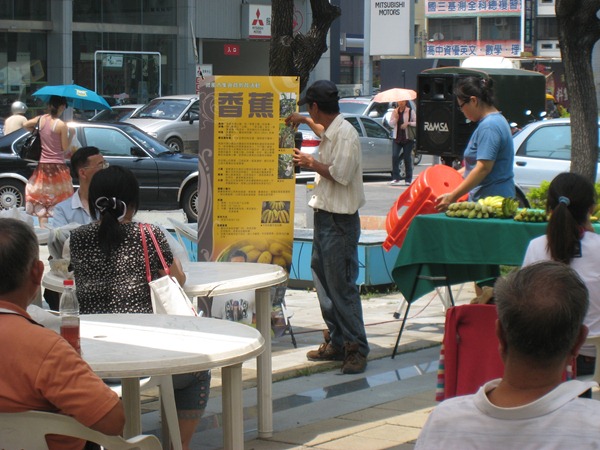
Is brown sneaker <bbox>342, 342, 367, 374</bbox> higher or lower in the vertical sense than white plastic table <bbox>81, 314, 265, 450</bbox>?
lower

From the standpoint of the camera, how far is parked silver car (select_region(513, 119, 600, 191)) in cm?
1488

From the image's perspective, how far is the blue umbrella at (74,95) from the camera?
47.0 ft

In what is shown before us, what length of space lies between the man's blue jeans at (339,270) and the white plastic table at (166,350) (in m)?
2.31

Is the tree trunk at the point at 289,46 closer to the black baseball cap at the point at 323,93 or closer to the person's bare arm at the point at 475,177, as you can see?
the black baseball cap at the point at 323,93

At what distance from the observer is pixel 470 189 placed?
24.2 ft

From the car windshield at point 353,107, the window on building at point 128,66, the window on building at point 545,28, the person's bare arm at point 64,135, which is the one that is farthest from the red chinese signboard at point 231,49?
the window on building at point 545,28

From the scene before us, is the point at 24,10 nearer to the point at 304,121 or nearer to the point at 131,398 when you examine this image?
the point at 304,121

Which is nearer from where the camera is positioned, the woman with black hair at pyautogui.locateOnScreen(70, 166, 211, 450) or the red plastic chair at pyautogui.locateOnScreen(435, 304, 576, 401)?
the red plastic chair at pyautogui.locateOnScreen(435, 304, 576, 401)

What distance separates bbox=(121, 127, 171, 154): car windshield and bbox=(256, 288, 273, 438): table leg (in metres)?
11.3

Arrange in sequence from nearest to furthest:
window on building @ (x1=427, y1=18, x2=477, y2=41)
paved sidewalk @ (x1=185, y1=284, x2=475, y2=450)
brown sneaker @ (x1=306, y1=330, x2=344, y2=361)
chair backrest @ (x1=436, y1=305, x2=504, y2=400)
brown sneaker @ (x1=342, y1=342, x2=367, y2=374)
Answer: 1. chair backrest @ (x1=436, y1=305, x2=504, y2=400)
2. paved sidewalk @ (x1=185, y1=284, x2=475, y2=450)
3. brown sneaker @ (x1=342, y1=342, x2=367, y2=374)
4. brown sneaker @ (x1=306, y1=330, x2=344, y2=361)
5. window on building @ (x1=427, y1=18, x2=477, y2=41)

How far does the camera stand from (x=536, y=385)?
2410 mm

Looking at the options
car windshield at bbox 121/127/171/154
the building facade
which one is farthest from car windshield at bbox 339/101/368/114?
car windshield at bbox 121/127/171/154

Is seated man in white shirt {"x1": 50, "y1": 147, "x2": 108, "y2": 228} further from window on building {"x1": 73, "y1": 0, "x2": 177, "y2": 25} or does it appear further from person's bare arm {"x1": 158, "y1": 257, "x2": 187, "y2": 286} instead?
window on building {"x1": 73, "y1": 0, "x2": 177, "y2": 25}

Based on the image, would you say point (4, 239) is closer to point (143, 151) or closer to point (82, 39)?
point (143, 151)
